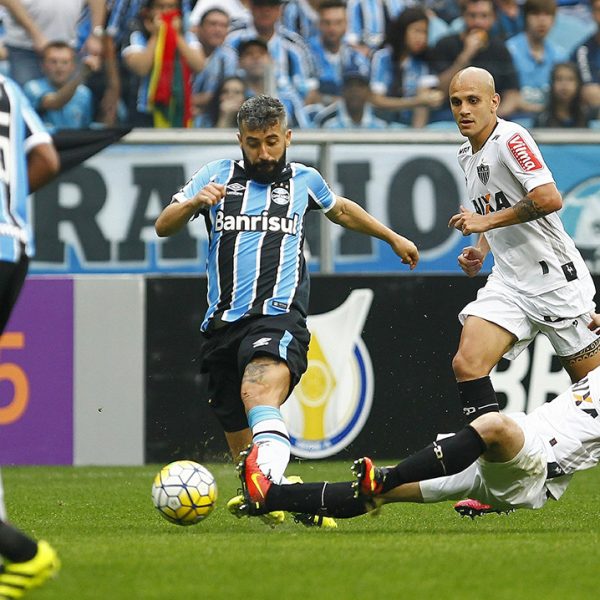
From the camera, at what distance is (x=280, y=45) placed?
42.6 feet

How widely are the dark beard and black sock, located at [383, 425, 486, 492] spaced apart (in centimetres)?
164

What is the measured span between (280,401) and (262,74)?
5.35m

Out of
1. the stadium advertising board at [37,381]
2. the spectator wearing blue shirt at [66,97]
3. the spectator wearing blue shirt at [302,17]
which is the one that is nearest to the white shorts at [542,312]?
the stadium advertising board at [37,381]

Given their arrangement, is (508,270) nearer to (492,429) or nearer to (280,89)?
(492,429)

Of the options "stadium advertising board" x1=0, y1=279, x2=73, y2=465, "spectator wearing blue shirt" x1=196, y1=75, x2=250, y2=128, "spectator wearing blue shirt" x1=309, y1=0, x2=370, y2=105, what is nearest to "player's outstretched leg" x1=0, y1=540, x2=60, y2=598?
"stadium advertising board" x1=0, y1=279, x2=73, y2=465

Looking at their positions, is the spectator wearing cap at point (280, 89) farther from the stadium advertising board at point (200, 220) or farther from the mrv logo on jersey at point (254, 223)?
the mrv logo on jersey at point (254, 223)

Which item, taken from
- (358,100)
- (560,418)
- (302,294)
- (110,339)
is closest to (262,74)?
(358,100)

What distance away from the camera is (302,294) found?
259 inches

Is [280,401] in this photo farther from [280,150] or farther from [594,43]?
[594,43]

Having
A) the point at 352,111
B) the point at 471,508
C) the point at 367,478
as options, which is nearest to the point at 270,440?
the point at 367,478

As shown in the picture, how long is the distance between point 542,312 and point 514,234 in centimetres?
45

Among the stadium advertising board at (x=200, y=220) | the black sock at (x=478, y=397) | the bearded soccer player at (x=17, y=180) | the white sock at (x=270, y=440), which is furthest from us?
the stadium advertising board at (x=200, y=220)

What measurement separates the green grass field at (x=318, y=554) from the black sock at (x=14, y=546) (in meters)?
0.15

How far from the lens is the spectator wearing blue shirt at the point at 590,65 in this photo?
1235cm
